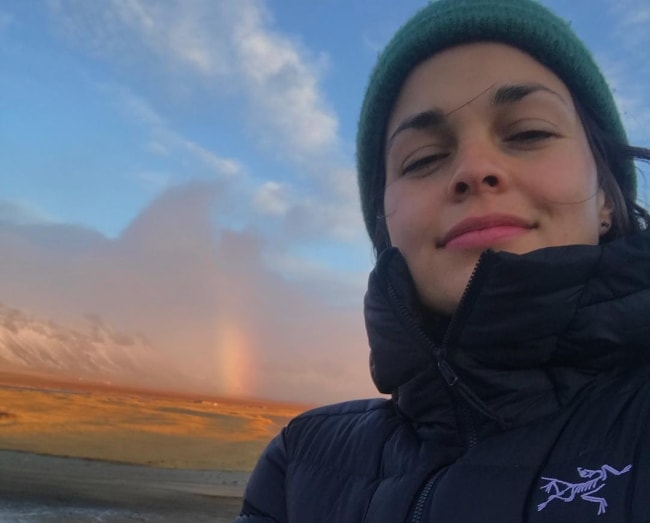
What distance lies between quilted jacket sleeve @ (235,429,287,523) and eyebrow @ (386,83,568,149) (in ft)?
4.19

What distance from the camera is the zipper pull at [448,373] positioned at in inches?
65.2

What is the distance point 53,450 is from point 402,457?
22.7 m

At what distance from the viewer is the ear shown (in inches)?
75.8

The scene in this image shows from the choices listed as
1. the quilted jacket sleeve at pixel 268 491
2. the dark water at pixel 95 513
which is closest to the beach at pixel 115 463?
the dark water at pixel 95 513

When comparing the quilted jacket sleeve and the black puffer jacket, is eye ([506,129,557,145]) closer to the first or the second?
the black puffer jacket

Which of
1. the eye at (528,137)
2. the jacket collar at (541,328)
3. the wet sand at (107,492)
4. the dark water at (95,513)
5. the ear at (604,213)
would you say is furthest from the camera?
the wet sand at (107,492)

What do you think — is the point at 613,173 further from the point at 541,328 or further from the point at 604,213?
the point at 541,328

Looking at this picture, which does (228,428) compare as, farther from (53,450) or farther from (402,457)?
(402,457)

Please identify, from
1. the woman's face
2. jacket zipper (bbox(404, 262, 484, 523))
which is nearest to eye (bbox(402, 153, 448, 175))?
the woman's face

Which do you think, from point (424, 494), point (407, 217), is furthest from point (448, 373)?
point (407, 217)

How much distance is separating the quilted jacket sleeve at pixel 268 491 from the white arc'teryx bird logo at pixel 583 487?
37.9 inches

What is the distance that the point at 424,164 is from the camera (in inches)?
78.0

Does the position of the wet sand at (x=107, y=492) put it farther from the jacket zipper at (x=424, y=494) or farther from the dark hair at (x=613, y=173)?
the dark hair at (x=613, y=173)

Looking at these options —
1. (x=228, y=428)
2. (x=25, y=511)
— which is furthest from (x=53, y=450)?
(x=228, y=428)
